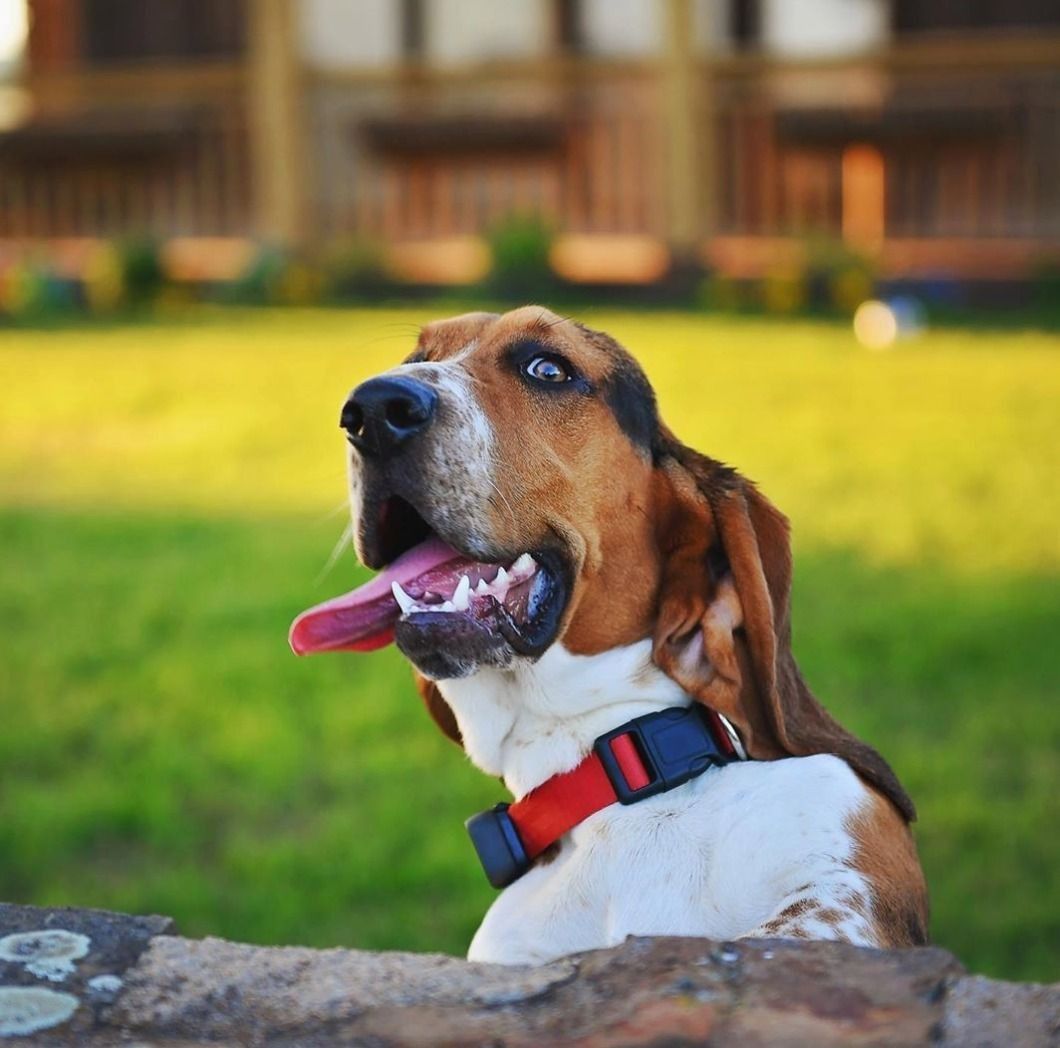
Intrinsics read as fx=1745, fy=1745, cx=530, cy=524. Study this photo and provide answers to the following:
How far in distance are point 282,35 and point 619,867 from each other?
15.8 m

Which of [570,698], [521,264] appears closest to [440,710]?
[570,698]

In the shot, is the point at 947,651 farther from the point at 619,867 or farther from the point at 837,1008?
the point at 837,1008

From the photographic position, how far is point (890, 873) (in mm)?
3006

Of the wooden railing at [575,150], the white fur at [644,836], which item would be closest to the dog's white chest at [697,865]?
the white fur at [644,836]

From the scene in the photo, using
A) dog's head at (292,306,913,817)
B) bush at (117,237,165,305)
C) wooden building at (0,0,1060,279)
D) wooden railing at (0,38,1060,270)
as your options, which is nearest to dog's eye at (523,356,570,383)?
dog's head at (292,306,913,817)

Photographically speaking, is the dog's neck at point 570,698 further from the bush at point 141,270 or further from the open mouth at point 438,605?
the bush at point 141,270

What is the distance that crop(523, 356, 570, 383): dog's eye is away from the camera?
3.51 m

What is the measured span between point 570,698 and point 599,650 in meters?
0.11

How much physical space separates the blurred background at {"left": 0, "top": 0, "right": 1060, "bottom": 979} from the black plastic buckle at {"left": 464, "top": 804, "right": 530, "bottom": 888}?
684 millimetres

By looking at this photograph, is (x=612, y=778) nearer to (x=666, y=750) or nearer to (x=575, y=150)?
(x=666, y=750)

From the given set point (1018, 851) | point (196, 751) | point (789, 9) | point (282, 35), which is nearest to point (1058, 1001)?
point (1018, 851)

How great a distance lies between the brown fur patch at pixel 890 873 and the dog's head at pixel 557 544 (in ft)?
0.36

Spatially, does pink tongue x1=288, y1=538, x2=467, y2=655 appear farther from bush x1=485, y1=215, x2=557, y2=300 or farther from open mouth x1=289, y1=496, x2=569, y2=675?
bush x1=485, y1=215, x2=557, y2=300

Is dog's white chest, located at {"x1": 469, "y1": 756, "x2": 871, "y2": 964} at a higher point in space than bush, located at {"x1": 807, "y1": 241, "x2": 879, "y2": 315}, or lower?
higher
